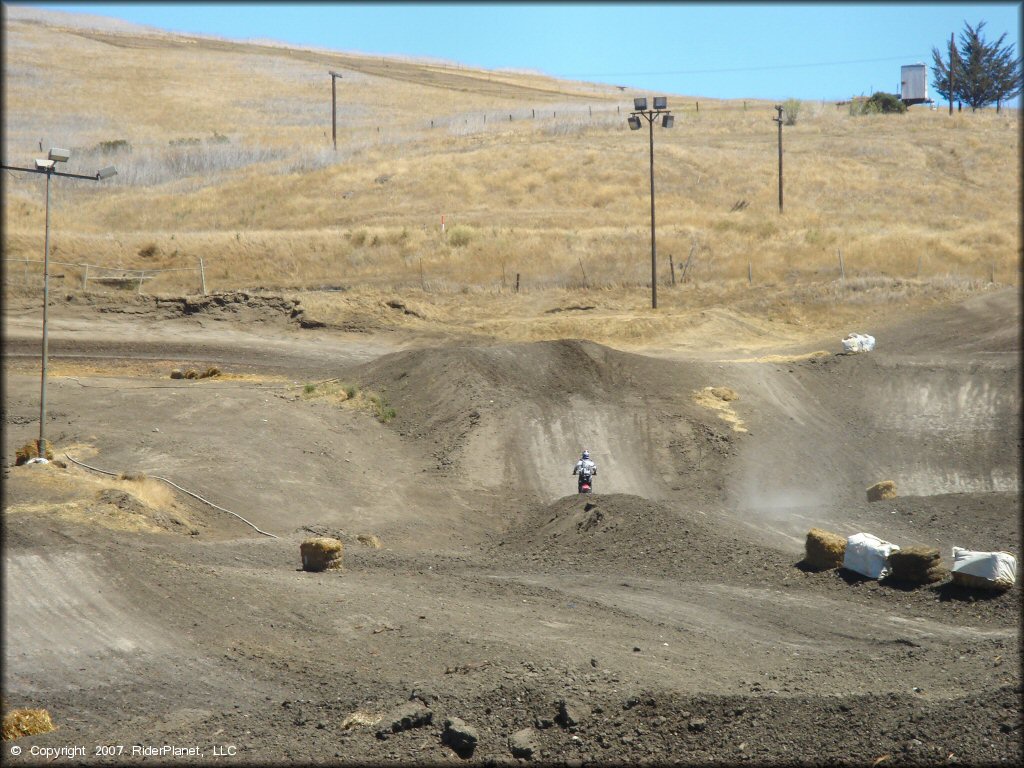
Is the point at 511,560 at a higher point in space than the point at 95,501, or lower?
lower

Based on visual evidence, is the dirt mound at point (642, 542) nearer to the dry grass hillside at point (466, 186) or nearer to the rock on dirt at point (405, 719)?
the rock on dirt at point (405, 719)

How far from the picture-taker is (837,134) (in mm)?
76312

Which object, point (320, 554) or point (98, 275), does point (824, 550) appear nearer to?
point (320, 554)

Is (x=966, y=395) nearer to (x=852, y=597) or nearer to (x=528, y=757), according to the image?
(x=852, y=597)

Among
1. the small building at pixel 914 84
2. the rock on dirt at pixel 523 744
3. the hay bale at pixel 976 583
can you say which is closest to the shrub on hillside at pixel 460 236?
the hay bale at pixel 976 583

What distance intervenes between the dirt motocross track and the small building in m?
50.0

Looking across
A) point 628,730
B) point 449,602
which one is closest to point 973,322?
point 449,602

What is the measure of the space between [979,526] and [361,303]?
27.4 m

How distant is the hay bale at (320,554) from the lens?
53.1 ft

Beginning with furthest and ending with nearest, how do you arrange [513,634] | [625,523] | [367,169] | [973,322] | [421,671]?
[367,169], [973,322], [625,523], [513,634], [421,671]

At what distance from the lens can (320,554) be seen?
53.2 feet

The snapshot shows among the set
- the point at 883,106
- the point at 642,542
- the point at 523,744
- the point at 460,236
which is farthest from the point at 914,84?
the point at 523,744

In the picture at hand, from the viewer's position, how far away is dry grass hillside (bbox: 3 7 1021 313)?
47.8 meters

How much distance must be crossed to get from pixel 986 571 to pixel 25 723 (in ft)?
42.5
